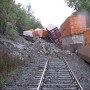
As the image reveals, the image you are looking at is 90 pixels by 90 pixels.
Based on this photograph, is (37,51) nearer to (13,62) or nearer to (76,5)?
(13,62)

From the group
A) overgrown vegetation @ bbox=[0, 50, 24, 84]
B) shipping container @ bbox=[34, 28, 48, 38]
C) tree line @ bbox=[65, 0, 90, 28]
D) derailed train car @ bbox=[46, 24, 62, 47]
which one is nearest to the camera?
overgrown vegetation @ bbox=[0, 50, 24, 84]

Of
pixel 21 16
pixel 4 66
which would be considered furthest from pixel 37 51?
pixel 21 16

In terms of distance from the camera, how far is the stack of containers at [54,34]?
4971 centimetres

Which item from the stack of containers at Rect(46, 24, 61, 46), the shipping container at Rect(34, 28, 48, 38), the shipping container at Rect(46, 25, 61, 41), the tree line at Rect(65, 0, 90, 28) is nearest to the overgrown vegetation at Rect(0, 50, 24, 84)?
the stack of containers at Rect(46, 24, 61, 46)

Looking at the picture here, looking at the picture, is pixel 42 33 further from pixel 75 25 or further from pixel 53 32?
pixel 75 25

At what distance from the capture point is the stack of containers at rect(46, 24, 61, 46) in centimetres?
4971

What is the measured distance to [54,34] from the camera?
50.5 m

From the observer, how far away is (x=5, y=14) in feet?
115

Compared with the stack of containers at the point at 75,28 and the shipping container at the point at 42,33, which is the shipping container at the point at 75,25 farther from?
the shipping container at the point at 42,33

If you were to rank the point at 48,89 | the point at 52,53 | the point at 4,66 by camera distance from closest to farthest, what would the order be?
the point at 48,89 → the point at 4,66 → the point at 52,53

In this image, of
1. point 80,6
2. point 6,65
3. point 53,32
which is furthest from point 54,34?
point 6,65

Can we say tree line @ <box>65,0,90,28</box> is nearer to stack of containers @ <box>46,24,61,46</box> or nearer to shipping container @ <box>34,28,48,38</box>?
shipping container @ <box>34,28,48,38</box>

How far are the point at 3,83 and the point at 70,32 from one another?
21.0m

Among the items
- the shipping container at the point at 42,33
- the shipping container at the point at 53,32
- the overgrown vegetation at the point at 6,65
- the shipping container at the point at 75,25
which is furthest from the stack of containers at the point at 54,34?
the overgrown vegetation at the point at 6,65
